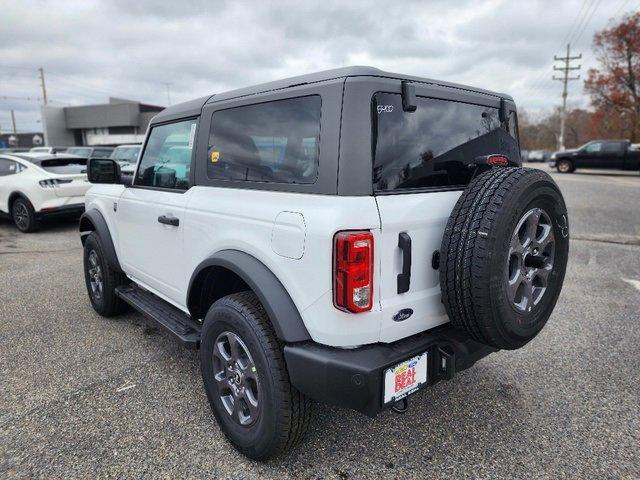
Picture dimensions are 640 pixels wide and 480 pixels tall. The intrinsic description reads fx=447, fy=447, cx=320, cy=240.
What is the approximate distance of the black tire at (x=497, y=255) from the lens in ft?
6.19

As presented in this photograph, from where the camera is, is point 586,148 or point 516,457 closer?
point 516,457

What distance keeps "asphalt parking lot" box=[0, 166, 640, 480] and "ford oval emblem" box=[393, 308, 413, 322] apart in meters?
0.79

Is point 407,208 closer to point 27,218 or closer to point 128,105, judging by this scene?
point 27,218

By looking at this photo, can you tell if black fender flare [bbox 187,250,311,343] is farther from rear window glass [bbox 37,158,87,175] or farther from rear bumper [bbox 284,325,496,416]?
rear window glass [bbox 37,158,87,175]

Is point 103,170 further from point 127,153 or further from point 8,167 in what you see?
point 127,153

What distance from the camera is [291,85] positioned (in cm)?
217

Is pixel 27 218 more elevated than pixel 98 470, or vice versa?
pixel 27 218

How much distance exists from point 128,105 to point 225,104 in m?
51.5

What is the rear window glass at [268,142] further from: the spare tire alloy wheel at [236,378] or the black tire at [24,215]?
the black tire at [24,215]

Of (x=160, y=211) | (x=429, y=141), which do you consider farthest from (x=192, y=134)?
(x=429, y=141)

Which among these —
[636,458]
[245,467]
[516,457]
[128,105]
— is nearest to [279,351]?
[245,467]

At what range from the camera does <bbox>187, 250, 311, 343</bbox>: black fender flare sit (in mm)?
1946

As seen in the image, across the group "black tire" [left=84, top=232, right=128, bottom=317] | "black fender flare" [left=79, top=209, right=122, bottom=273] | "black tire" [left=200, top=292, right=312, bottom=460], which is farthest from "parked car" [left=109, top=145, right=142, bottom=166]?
"black tire" [left=200, top=292, right=312, bottom=460]

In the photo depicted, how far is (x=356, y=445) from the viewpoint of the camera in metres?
2.37
